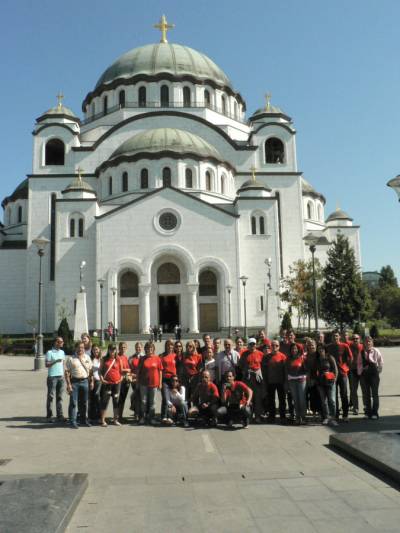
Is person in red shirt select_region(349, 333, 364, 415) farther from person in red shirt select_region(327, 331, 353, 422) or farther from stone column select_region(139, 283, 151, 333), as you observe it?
stone column select_region(139, 283, 151, 333)

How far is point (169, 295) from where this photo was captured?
3875 cm

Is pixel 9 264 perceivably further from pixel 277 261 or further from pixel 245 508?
pixel 245 508

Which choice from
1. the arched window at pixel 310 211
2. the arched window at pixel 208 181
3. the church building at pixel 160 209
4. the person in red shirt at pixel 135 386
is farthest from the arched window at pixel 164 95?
the person in red shirt at pixel 135 386

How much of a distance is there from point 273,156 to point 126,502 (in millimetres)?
43572

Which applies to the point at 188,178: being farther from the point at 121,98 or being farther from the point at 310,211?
the point at 310,211

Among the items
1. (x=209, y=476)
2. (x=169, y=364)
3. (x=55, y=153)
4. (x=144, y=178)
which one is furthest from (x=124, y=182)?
(x=209, y=476)

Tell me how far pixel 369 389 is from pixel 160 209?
29.3 metres

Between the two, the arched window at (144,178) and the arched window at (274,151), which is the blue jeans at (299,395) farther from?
the arched window at (274,151)

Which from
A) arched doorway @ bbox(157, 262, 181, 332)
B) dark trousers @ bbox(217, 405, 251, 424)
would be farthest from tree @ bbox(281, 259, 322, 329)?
dark trousers @ bbox(217, 405, 251, 424)

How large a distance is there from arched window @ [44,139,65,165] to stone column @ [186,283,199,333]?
18506 millimetres

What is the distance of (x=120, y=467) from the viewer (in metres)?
6.62

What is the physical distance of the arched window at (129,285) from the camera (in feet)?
124

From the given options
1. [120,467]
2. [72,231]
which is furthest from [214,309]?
[120,467]

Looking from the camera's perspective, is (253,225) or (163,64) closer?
(253,225)
